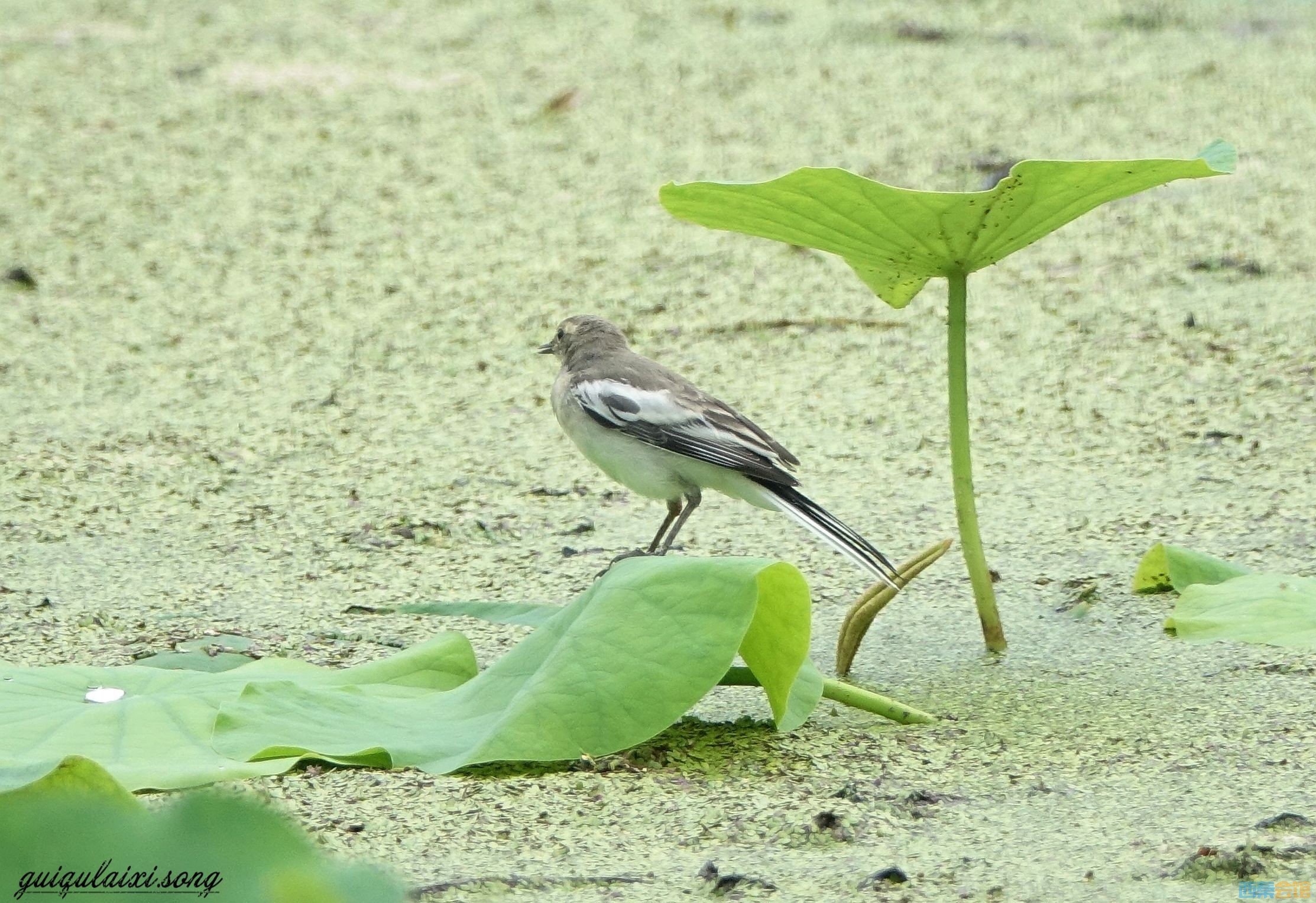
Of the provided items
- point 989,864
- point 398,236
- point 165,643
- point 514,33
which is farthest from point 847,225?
point 514,33

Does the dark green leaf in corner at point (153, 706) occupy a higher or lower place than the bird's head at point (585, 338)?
lower

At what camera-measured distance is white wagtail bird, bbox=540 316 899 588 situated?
8.79 feet

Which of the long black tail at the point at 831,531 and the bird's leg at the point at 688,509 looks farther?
the bird's leg at the point at 688,509

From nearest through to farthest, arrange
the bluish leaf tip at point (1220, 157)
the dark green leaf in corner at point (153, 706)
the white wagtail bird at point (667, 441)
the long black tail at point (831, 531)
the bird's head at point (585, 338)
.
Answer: the dark green leaf in corner at point (153, 706) → the bluish leaf tip at point (1220, 157) → the long black tail at point (831, 531) → the white wagtail bird at point (667, 441) → the bird's head at point (585, 338)

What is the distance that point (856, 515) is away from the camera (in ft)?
9.66

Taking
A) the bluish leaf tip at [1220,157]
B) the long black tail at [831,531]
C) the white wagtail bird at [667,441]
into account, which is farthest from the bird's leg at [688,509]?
the bluish leaf tip at [1220,157]

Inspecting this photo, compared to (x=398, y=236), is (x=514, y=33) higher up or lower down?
higher up

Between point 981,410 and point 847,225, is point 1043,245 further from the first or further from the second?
point 847,225

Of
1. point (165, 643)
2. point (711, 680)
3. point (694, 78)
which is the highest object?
point (694, 78)

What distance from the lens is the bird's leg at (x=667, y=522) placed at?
2.80 metres

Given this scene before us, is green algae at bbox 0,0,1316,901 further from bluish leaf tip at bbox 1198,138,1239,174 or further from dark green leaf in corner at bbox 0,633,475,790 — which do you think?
bluish leaf tip at bbox 1198,138,1239,174

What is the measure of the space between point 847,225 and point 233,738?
99 cm

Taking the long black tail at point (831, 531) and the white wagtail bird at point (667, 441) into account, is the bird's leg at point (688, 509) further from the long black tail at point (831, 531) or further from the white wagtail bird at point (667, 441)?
the long black tail at point (831, 531)

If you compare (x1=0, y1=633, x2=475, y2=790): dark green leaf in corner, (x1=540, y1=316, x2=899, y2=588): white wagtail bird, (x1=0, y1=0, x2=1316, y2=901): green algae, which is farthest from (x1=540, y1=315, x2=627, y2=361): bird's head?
(x1=0, y1=633, x2=475, y2=790): dark green leaf in corner
